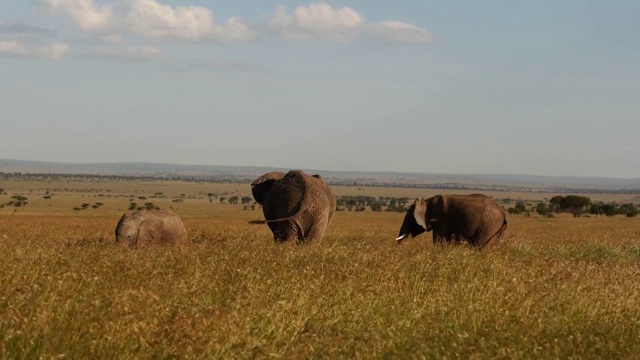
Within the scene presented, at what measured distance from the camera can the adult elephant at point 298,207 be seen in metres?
16.2

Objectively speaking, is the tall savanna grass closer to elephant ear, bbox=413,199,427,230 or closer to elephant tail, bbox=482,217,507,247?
elephant tail, bbox=482,217,507,247

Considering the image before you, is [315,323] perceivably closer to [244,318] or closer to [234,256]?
[244,318]

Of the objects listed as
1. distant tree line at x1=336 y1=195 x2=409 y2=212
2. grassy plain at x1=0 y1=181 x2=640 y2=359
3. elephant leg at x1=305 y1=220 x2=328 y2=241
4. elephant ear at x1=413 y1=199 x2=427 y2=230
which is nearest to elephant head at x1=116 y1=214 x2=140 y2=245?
elephant leg at x1=305 y1=220 x2=328 y2=241

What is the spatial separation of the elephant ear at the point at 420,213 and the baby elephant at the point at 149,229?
17.3 feet

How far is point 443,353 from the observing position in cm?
604

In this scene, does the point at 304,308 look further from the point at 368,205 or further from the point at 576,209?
the point at 368,205

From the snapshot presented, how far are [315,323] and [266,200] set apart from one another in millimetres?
10372

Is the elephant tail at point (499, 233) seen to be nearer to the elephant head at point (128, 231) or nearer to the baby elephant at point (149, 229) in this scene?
the baby elephant at point (149, 229)

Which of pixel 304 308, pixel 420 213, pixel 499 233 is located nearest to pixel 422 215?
pixel 420 213

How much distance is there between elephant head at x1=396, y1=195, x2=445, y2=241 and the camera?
1875cm


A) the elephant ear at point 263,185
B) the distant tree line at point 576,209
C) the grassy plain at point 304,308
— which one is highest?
the elephant ear at point 263,185

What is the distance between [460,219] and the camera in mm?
18516

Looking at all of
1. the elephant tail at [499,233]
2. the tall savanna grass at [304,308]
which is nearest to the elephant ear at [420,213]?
the elephant tail at [499,233]

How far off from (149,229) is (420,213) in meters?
5.98
